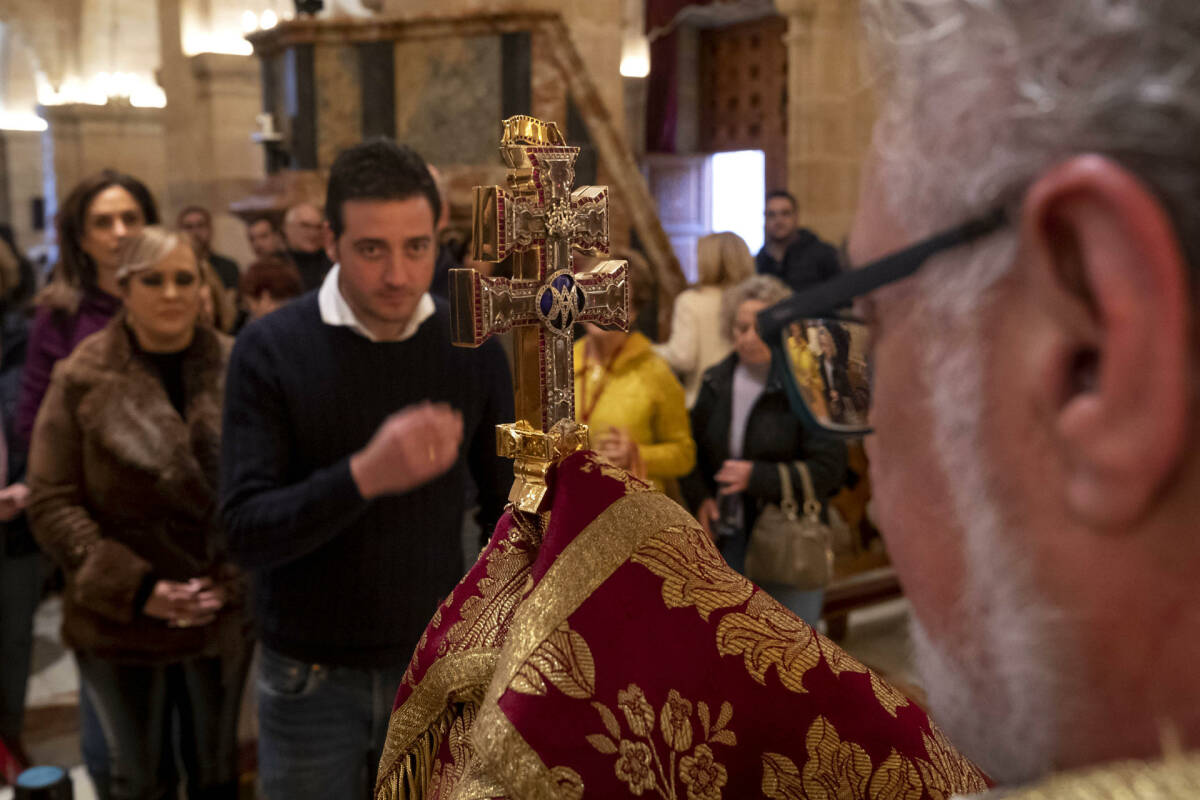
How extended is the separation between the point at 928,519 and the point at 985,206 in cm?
19

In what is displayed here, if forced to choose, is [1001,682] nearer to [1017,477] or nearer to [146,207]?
[1017,477]

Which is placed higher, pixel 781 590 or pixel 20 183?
pixel 20 183

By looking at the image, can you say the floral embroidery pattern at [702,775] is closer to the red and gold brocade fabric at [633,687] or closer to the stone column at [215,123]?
the red and gold brocade fabric at [633,687]

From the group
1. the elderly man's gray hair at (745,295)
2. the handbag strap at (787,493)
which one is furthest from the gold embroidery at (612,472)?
the elderly man's gray hair at (745,295)

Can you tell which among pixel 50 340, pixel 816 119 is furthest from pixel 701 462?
pixel 816 119

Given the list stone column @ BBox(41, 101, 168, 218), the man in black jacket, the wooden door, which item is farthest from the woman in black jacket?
stone column @ BBox(41, 101, 168, 218)

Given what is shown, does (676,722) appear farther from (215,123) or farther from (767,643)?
(215,123)

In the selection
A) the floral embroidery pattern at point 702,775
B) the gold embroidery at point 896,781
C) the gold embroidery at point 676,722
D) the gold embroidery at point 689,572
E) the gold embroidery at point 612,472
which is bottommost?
the gold embroidery at point 896,781

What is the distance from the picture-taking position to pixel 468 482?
7.14 feet

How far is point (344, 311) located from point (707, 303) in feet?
7.72

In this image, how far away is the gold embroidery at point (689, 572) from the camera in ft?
3.40

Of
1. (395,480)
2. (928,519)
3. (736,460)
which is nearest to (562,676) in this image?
(928,519)

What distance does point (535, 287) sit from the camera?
1198 millimetres

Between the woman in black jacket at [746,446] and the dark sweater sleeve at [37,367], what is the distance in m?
1.94
